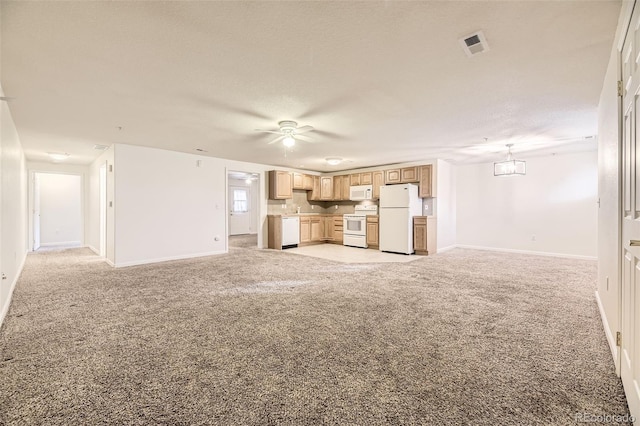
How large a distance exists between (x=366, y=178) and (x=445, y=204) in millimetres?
2172

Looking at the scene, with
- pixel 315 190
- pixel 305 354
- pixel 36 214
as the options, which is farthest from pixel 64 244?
pixel 305 354

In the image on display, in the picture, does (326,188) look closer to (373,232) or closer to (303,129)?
(373,232)

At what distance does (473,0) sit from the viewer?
1657mm

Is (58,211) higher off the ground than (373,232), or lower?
higher

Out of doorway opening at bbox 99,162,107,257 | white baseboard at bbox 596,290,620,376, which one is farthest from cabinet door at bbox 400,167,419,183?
doorway opening at bbox 99,162,107,257

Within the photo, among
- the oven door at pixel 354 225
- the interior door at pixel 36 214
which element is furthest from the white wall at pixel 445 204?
the interior door at pixel 36 214

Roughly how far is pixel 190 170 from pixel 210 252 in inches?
76.4

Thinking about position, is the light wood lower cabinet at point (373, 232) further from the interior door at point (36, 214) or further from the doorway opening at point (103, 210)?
the interior door at point (36, 214)

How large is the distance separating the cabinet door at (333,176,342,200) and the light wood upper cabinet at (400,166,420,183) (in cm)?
200

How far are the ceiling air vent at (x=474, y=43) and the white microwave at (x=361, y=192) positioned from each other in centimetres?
547

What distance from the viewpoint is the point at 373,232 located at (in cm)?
749

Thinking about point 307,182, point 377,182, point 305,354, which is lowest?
point 305,354

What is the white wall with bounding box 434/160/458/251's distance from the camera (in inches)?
271

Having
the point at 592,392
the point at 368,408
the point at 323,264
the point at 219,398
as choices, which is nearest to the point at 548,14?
the point at 592,392
